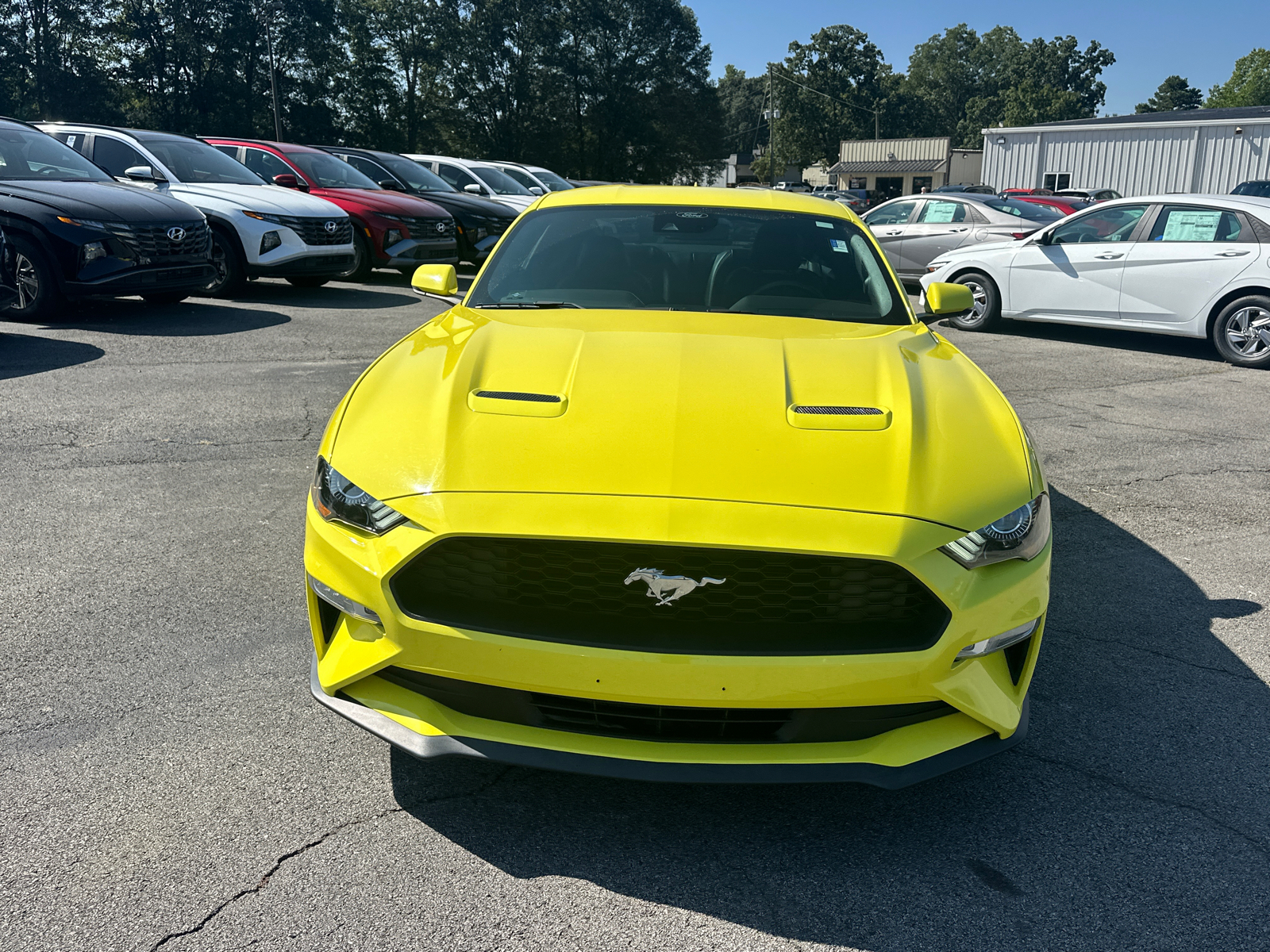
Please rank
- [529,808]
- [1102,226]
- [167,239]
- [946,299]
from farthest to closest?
1. [1102,226]
2. [167,239]
3. [946,299]
4. [529,808]

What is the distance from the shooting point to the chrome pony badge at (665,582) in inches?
88.4

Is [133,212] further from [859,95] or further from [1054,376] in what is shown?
[859,95]

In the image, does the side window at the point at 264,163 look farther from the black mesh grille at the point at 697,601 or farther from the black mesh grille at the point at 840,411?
the black mesh grille at the point at 697,601

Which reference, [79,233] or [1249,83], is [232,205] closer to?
[79,233]

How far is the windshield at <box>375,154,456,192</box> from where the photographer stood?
15.9m

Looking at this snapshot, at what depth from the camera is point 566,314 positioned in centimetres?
360

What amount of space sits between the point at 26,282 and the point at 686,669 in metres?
8.90

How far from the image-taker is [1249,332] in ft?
31.5

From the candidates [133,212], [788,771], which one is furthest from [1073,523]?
[133,212]

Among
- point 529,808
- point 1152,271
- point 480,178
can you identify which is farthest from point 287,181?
point 529,808

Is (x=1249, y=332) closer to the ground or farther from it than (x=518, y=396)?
closer to the ground

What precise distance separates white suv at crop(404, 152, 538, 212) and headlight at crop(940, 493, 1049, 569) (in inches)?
609

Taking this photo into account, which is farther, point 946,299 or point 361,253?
point 361,253

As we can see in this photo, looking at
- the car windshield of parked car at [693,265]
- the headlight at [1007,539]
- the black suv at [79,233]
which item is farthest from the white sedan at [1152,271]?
the headlight at [1007,539]
